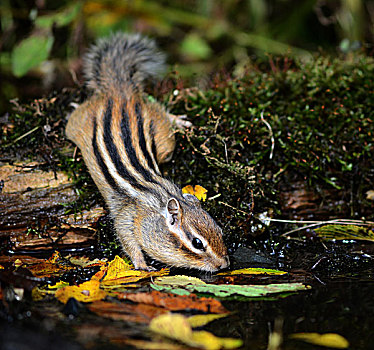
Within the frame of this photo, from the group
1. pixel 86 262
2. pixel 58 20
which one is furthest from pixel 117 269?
pixel 58 20

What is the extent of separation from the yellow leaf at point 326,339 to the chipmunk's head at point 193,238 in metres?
0.94

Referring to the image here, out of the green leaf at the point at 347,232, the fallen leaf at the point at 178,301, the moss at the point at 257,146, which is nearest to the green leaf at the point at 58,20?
the moss at the point at 257,146

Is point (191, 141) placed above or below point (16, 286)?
above

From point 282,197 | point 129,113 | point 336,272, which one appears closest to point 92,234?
point 129,113

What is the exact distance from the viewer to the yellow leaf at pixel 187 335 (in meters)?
1.61

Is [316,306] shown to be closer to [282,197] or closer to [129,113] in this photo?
[282,197]

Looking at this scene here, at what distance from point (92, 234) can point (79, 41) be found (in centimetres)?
355

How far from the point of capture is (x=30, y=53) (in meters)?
4.72

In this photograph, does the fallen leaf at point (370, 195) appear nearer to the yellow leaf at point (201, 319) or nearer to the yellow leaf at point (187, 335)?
the yellow leaf at point (201, 319)

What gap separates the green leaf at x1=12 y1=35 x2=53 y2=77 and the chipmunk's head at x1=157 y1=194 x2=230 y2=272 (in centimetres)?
282

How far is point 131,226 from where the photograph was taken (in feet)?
9.94

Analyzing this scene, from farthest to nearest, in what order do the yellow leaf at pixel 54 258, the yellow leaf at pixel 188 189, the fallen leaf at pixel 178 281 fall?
1. the yellow leaf at pixel 188 189
2. the yellow leaf at pixel 54 258
3. the fallen leaf at pixel 178 281

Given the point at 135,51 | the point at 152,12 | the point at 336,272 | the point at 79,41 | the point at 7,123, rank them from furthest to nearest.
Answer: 1. the point at 152,12
2. the point at 79,41
3. the point at 135,51
4. the point at 7,123
5. the point at 336,272

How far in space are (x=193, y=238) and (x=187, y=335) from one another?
3.72 ft
